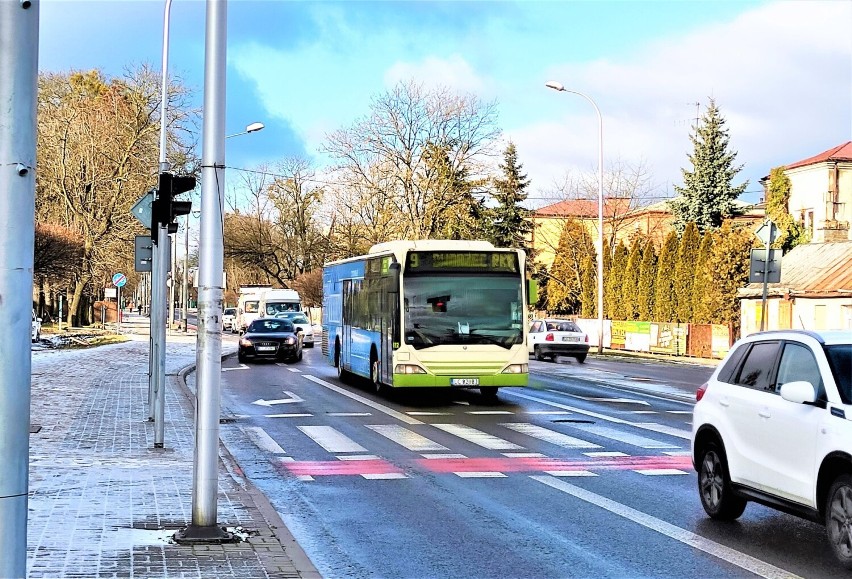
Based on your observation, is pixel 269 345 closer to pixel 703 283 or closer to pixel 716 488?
pixel 703 283

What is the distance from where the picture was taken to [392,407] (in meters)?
20.8

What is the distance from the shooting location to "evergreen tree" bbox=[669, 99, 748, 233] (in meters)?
68.8

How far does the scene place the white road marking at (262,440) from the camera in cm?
1474

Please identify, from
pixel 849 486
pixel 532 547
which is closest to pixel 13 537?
pixel 532 547

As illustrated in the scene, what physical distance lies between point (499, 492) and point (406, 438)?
15.8ft

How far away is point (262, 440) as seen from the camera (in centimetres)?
1576

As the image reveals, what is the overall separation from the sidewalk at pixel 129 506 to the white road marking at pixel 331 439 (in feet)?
4.86

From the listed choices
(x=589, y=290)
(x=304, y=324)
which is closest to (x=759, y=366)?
(x=304, y=324)

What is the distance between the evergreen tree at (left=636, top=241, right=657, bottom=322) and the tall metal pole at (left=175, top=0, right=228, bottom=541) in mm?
55019

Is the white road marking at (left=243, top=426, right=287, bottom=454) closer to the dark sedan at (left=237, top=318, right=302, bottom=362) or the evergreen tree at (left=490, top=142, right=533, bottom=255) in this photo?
the dark sedan at (left=237, top=318, right=302, bottom=362)

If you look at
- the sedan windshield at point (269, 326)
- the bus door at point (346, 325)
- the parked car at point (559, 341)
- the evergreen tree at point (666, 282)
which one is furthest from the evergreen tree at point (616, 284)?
the bus door at point (346, 325)

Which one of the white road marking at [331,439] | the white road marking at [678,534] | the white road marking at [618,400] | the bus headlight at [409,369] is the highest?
the bus headlight at [409,369]

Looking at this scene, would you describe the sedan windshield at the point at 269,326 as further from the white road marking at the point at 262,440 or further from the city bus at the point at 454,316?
the white road marking at the point at 262,440

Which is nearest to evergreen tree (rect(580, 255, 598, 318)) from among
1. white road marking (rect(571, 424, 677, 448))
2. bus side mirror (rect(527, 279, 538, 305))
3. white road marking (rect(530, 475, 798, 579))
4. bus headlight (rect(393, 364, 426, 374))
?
bus side mirror (rect(527, 279, 538, 305))
